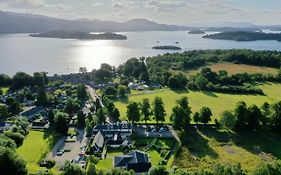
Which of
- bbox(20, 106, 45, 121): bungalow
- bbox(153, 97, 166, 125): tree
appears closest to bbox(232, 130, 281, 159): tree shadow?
bbox(153, 97, 166, 125): tree

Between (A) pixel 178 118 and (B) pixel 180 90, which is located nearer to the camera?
(A) pixel 178 118

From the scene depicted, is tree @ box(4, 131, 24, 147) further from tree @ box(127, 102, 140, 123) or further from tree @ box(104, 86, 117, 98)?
tree @ box(104, 86, 117, 98)

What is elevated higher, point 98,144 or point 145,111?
point 145,111

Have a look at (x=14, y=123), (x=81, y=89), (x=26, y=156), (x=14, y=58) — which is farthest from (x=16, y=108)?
(x=14, y=58)

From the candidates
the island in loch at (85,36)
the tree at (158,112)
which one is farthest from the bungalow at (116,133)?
the island in loch at (85,36)

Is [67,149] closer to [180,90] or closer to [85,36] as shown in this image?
[180,90]

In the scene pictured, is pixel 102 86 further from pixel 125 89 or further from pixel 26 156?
pixel 26 156

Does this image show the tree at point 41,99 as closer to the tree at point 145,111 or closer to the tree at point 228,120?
the tree at point 145,111

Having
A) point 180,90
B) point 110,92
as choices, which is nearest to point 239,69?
point 180,90
